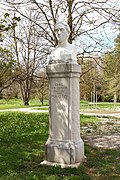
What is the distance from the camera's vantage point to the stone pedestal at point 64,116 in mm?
5855

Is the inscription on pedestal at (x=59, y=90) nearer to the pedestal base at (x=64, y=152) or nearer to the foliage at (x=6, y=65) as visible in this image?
the pedestal base at (x=64, y=152)

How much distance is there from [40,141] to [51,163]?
8.97ft

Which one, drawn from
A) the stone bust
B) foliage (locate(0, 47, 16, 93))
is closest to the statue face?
the stone bust

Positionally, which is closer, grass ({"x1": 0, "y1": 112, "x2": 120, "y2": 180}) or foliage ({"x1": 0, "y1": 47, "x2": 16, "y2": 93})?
grass ({"x1": 0, "y1": 112, "x2": 120, "y2": 180})

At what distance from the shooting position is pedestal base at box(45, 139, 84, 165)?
19.2ft

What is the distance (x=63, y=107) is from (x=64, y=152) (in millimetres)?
964

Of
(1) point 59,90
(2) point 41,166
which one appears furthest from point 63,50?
(2) point 41,166

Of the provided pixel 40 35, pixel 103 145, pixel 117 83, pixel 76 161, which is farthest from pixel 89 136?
pixel 117 83

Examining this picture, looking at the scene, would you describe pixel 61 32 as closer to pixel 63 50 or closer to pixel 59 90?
pixel 63 50

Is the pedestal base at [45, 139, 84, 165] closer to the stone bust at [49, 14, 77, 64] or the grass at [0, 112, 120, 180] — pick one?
the grass at [0, 112, 120, 180]

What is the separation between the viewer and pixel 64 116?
595 centimetres

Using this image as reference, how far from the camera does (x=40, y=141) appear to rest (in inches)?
343

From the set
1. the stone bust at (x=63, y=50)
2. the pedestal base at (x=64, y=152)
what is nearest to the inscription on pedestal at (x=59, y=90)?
the stone bust at (x=63, y=50)

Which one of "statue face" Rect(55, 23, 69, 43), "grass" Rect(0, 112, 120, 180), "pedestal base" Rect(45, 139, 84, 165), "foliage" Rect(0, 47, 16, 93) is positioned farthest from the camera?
"foliage" Rect(0, 47, 16, 93)
